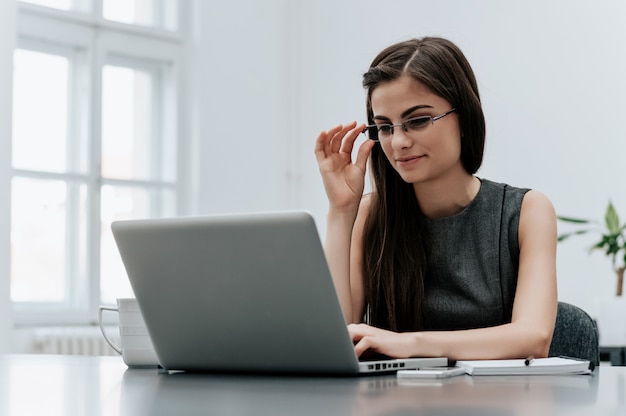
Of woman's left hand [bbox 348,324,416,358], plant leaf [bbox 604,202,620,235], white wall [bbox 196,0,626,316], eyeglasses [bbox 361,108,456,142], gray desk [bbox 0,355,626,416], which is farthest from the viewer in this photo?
white wall [bbox 196,0,626,316]

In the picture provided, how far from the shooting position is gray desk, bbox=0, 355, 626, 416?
30.9 inches

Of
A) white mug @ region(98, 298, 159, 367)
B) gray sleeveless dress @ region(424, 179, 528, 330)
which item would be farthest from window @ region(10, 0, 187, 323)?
white mug @ region(98, 298, 159, 367)

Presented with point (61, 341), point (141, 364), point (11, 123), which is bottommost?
point (61, 341)

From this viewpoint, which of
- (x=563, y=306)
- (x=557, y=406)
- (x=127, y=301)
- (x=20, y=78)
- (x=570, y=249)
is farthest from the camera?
(x=20, y=78)

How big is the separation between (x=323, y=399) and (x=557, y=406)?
0.22m

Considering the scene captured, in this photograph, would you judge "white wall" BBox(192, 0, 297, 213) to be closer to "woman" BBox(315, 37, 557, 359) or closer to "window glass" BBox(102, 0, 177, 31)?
"window glass" BBox(102, 0, 177, 31)

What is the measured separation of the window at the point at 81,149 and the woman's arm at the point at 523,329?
10.8 ft

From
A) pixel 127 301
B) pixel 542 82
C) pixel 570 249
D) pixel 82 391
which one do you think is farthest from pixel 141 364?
pixel 542 82

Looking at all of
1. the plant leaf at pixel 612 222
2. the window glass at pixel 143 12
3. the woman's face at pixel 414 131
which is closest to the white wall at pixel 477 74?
the window glass at pixel 143 12

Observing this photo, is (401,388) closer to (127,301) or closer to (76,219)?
(127,301)

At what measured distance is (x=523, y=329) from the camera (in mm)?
1413

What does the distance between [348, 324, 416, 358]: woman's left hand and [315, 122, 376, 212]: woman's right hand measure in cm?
59

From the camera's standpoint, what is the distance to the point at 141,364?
137cm

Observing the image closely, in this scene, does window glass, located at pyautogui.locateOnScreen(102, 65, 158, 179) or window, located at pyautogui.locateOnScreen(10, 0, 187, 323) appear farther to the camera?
window glass, located at pyautogui.locateOnScreen(102, 65, 158, 179)
